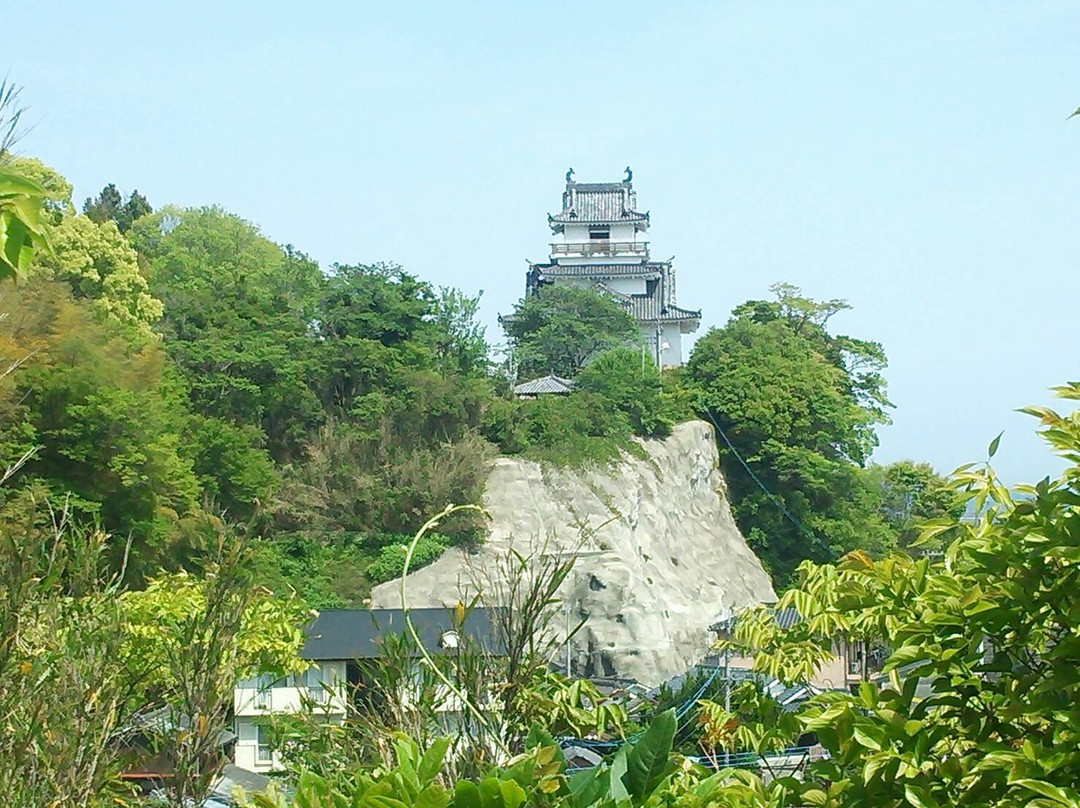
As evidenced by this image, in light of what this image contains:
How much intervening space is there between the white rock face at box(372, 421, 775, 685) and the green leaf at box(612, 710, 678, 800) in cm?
1711

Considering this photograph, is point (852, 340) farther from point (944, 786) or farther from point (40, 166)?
point (944, 786)

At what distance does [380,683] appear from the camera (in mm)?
3555

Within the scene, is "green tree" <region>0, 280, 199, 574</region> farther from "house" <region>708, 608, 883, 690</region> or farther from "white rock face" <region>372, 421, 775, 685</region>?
"house" <region>708, 608, 883, 690</region>

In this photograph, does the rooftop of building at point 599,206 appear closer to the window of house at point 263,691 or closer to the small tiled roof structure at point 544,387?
the small tiled roof structure at point 544,387

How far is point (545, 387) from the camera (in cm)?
2775

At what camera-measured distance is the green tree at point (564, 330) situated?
29422 mm

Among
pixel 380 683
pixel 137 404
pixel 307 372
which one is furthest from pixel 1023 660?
pixel 307 372

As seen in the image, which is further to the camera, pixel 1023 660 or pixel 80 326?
pixel 80 326

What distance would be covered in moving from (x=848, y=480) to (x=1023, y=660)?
2881 centimetres

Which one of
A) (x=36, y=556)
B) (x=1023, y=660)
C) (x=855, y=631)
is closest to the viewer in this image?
(x=1023, y=660)

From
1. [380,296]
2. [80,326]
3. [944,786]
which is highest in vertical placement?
[380,296]

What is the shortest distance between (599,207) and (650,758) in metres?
35.4

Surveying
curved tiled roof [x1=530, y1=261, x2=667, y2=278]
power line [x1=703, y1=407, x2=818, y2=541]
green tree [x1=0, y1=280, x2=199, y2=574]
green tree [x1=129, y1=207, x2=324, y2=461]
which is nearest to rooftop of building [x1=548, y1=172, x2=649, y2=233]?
curved tiled roof [x1=530, y1=261, x2=667, y2=278]

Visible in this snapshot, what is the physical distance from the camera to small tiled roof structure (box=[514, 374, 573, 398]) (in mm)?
27531
